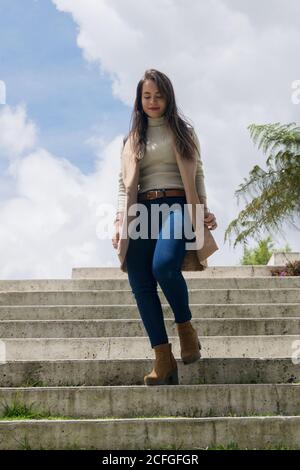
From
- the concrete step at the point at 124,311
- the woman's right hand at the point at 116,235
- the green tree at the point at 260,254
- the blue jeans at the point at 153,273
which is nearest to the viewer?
the blue jeans at the point at 153,273

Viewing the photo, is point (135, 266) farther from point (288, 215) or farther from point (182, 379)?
point (288, 215)

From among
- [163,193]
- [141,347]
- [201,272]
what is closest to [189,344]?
[163,193]

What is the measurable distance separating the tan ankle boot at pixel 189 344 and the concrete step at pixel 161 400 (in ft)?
0.63

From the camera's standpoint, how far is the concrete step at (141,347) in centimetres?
575

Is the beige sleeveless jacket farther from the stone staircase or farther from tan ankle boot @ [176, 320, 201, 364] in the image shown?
the stone staircase

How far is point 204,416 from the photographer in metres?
4.46

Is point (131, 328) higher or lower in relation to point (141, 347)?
higher

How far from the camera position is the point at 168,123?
4609 millimetres

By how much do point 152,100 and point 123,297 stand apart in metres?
4.00

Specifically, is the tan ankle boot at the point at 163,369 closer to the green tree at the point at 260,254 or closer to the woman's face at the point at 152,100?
the woman's face at the point at 152,100

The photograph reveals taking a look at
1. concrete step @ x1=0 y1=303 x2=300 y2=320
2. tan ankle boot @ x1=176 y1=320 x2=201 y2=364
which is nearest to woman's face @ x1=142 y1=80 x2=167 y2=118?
tan ankle boot @ x1=176 y1=320 x2=201 y2=364

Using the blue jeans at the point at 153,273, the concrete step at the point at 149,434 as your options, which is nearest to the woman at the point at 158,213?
the blue jeans at the point at 153,273

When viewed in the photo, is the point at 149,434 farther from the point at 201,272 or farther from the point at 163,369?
the point at 201,272
